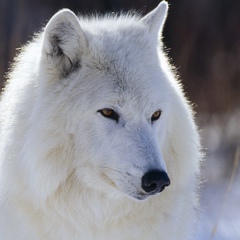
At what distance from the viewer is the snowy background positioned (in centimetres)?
816

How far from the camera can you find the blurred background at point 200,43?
1180 centimetres

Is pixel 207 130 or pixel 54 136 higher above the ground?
pixel 54 136

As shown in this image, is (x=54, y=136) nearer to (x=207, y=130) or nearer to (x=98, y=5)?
(x=207, y=130)

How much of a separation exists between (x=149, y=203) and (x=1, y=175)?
0.87 meters

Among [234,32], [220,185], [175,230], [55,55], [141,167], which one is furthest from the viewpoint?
[234,32]

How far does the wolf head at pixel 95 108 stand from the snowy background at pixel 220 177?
348cm

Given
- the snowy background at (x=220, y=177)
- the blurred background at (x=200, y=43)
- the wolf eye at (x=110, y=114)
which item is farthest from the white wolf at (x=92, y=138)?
the blurred background at (x=200, y=43)

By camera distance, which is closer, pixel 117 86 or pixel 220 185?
pixel 117 86

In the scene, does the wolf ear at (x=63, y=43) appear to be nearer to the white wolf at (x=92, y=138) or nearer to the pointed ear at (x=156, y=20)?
the white wolf at (x=92, y=138)

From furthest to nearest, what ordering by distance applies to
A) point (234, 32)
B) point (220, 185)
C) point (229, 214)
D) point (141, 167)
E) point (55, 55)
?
point (234, 32), point (220, 185), point (229, 214), point (55, 55), point (141, 167)

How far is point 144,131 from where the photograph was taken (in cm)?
437

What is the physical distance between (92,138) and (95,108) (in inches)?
6.5

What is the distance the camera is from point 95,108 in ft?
14.4

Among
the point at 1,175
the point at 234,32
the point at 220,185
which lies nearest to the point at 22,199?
the point at 1,175
